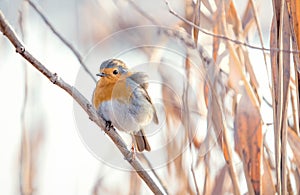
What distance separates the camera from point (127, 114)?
2.88ft

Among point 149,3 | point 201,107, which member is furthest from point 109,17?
point 201,107

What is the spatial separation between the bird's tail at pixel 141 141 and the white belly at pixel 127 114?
11 millimetres

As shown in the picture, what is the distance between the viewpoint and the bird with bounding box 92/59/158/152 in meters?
0.81

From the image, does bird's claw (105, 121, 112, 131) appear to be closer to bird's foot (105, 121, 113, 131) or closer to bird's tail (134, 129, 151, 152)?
bird's foot (105, 121, 113, 131)

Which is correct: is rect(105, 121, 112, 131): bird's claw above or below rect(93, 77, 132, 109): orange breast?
below

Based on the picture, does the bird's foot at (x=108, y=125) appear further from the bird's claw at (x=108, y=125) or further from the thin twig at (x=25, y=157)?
the thin twig at (x=25, y=157)

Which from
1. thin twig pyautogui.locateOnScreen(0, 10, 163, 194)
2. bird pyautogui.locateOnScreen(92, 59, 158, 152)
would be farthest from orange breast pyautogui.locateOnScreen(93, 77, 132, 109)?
thin twig pyautogui.locateOnScreen(0, 10, 163, 194)

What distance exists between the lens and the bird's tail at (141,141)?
2.81 feet

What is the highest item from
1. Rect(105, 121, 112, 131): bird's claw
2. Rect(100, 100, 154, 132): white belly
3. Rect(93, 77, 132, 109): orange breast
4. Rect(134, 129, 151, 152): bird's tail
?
Rect(93, 77, 132, 109): orange breast

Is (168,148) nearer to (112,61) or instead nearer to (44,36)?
(112,61)

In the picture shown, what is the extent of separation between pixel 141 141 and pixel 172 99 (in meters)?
0.08

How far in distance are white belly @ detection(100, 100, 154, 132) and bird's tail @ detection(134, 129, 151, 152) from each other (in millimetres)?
11

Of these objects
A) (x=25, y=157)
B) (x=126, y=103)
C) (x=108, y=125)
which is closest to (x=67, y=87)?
(x=108, y=125)

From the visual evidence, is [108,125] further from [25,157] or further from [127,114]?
[25,157]
